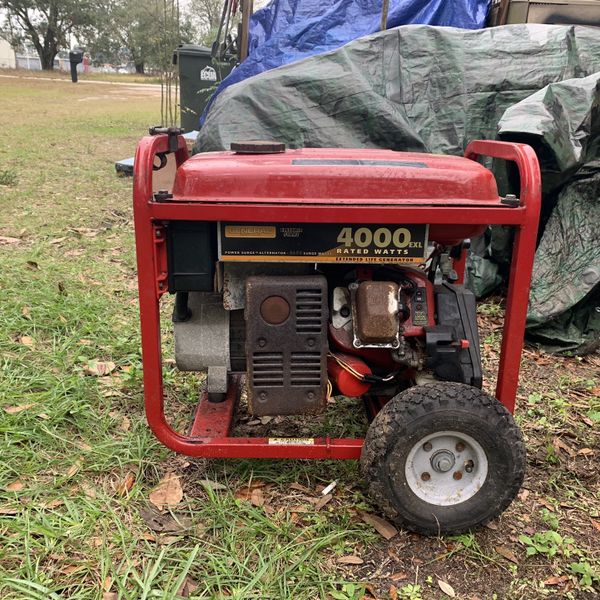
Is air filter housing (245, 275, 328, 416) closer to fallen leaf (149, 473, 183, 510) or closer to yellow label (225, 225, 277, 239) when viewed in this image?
yellow label (225, 225, 277, 239)

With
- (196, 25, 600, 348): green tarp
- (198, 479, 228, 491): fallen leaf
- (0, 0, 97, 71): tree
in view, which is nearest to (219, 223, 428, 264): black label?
(198, 479, 228, 491): fallen leaf

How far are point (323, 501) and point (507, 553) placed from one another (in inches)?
26.8

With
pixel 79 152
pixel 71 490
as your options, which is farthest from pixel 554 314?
pixel 79 152

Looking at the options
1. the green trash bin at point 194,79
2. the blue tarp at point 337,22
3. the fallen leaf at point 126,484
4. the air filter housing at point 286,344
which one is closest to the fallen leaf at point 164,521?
the fallen leaf at point 126,484

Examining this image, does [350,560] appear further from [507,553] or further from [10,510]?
[10,510]

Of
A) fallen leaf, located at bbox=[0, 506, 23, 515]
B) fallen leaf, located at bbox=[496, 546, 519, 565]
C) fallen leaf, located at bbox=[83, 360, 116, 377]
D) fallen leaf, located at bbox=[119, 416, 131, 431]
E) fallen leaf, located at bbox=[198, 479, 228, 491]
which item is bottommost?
fallen leaf, located at bbox=[496, 546, 519, 565]

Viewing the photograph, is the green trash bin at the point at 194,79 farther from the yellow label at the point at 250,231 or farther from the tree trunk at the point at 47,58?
the tree trunk at the point at 47,58

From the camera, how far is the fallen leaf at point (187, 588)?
195cm

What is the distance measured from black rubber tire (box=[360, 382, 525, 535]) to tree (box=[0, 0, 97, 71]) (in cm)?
4854

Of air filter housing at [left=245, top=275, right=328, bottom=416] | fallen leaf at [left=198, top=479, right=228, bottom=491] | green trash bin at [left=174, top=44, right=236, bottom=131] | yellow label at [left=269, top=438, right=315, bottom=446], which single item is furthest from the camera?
green trash bin at [left=174, top=44, right=236, bottom=131]

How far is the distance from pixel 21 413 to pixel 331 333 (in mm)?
1442

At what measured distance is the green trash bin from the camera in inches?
410

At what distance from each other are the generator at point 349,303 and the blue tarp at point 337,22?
4.35 m

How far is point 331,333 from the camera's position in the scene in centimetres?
235
